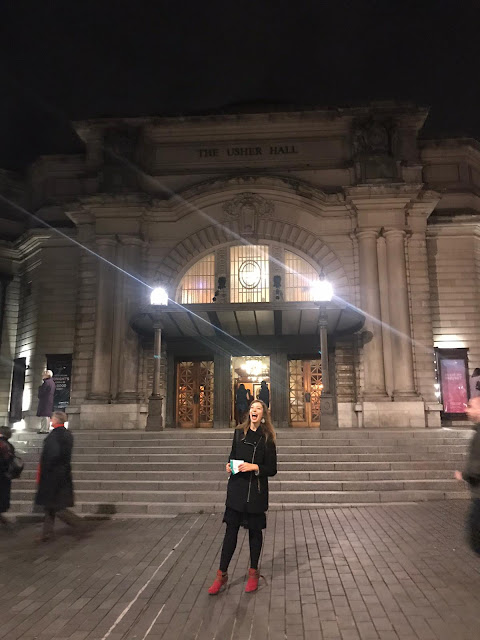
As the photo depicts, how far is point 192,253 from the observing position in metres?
21.1

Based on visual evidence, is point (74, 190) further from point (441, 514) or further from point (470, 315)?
point (441, 514)

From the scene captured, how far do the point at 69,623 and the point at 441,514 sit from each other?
708 cm

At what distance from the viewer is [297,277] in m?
20.9

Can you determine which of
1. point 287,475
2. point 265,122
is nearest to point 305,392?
A: point 287,475

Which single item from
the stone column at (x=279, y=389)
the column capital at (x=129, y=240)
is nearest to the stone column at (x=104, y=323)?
the column capital at (x=129, y=240)

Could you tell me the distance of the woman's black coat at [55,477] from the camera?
787 cm

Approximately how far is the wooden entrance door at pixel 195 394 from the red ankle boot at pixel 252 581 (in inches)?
607

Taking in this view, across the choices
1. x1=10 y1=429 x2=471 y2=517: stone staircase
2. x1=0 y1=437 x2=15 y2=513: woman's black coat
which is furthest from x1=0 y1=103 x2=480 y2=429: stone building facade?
x1=0 y1=437 x2=15 y2=513: woman's black coat

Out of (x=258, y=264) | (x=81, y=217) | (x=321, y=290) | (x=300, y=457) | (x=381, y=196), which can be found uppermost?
(x=381, y=196)

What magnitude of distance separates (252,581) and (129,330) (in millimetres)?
15471

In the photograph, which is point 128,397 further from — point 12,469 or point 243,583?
point 243,583

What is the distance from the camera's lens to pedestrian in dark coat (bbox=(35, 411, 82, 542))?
25.7 feet

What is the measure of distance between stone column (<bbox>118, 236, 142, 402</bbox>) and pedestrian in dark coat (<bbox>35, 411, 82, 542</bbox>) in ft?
37.3

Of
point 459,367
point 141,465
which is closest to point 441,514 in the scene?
point 141,465
